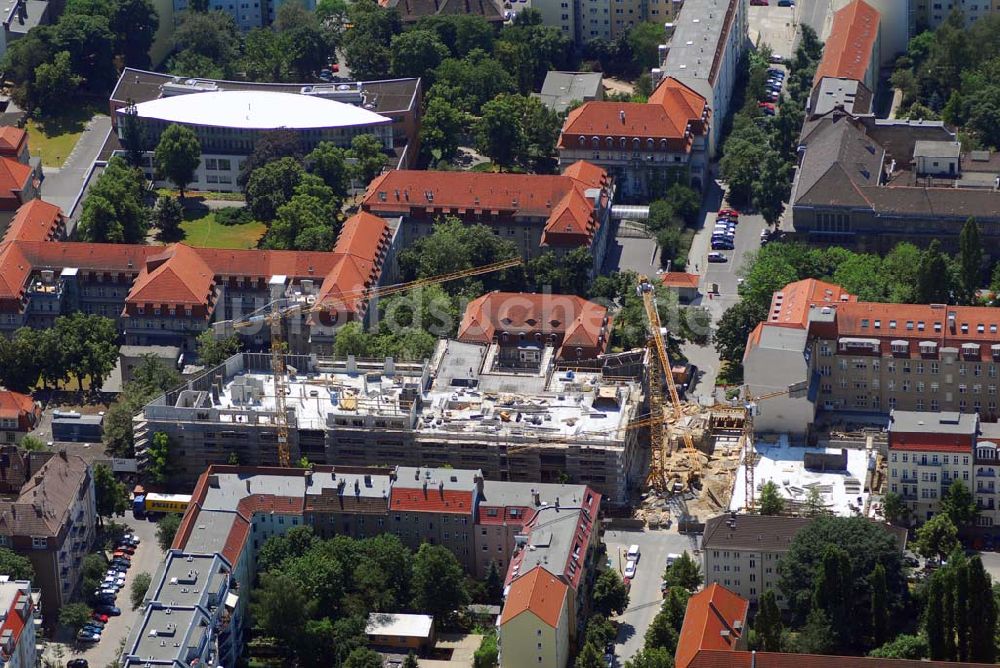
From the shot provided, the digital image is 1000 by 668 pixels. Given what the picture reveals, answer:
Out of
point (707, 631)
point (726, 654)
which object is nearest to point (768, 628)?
point (707, 631)

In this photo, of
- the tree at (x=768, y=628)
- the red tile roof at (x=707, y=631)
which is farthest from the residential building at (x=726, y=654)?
the tree at (x=768, y=628)

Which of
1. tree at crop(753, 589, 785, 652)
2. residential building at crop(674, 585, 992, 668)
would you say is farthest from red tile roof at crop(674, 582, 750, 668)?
tree at crop(753, 589, 785, 652)

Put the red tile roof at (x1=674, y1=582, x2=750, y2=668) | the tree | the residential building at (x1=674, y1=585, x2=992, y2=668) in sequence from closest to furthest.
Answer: the residential building at (x1=674, y1=585, x2=992, y2=668), the red tile roof at (x1=674, y1=582, x2=750, y2=668), the tree

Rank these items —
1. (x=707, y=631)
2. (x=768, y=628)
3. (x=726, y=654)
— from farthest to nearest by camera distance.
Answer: (x=768, y=628)
(x=707, y=631)
(x=726, y=654)

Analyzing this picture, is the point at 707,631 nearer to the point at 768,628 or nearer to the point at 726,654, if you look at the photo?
the point at 726,654

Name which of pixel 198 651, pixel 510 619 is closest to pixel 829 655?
pixel 510 619

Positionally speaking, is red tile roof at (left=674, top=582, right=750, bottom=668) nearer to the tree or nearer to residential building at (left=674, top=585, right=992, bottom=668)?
residential building at (left=674, top=585, right=992, bottom=668)

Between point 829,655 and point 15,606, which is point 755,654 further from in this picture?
point 15,606

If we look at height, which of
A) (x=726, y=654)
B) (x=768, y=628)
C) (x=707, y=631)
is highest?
(x=726, y=654)
